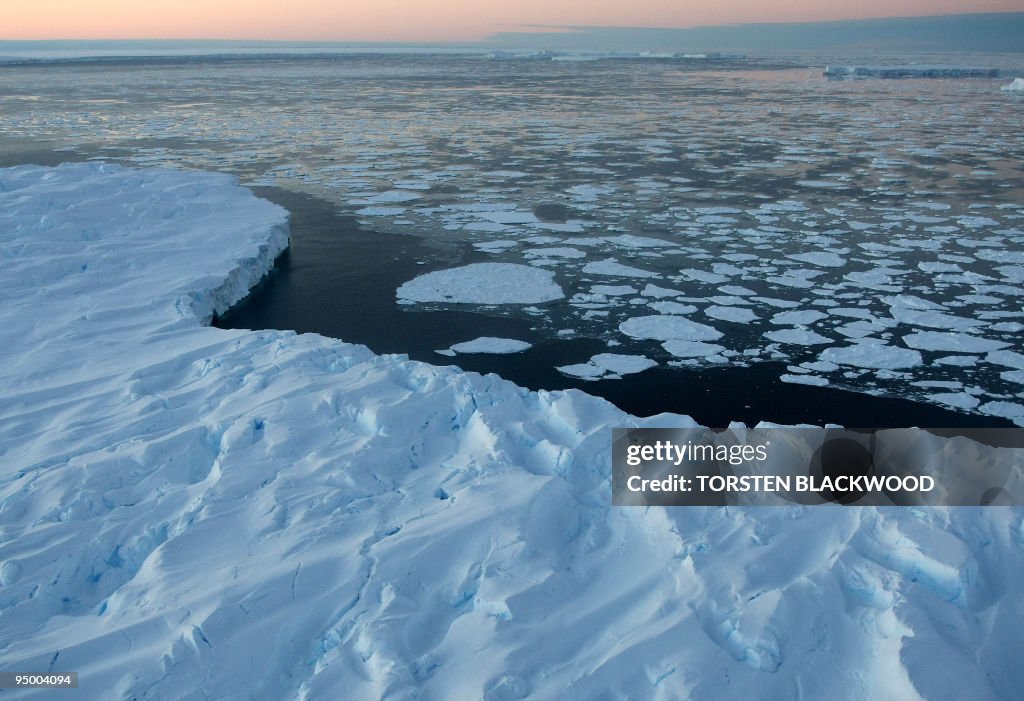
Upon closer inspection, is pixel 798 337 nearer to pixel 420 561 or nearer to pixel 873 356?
pixel 873 356

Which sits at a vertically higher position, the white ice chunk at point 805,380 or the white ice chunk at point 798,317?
the white ice chunk at point 798,317

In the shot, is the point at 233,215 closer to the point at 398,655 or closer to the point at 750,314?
the point at 750,314

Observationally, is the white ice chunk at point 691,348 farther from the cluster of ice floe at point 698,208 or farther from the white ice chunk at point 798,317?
the white ice chunk at point 798,317

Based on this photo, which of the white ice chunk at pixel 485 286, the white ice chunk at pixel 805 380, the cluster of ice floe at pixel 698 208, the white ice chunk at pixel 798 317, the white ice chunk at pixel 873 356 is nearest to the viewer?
the white ice chunk at pixel 805 380

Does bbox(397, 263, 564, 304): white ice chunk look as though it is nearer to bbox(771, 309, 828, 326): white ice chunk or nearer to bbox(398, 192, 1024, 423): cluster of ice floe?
bbox(398, 192, 1024, 423): cluster of ice floe

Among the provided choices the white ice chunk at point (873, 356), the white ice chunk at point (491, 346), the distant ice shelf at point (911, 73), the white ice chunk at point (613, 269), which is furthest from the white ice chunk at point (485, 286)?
the distant ice shelf at point (911, 73)

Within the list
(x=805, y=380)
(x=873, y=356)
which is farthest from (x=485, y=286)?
(x=873, y=356)

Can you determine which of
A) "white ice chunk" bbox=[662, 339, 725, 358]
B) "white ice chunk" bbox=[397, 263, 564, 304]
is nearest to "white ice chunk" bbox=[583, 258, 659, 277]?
"white ice chunk" bbox=[397, 263, 564, 304]
